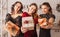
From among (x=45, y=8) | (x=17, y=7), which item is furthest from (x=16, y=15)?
(x=45, y=8)

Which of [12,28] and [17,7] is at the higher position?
[17,7]

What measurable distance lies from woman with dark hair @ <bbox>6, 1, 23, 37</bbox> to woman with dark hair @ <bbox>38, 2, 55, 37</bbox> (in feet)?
0.35

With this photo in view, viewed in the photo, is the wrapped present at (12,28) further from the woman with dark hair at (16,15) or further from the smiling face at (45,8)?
the smiling face at (45,8)

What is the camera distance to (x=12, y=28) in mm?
862

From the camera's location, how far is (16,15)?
88 cm

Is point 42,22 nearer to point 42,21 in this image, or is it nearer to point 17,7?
point 42,21

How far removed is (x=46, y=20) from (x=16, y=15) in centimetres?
16

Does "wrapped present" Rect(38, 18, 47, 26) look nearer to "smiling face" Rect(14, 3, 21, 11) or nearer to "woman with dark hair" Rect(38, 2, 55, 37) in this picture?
"woman with dark hair" Rect(38, 2, 55, 37)

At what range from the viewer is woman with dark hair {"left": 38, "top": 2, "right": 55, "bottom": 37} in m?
0.85

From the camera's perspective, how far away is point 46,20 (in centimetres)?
85

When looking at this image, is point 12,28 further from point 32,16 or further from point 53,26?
point 53,26

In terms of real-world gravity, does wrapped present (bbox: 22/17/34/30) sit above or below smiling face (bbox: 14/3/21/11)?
below

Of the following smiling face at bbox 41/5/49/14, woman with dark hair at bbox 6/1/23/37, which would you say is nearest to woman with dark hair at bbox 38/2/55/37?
smiling face at bbox 41/5/49/14

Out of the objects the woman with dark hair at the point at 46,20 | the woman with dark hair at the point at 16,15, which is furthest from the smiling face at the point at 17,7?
the woman with dark hair at the point at 46,20
